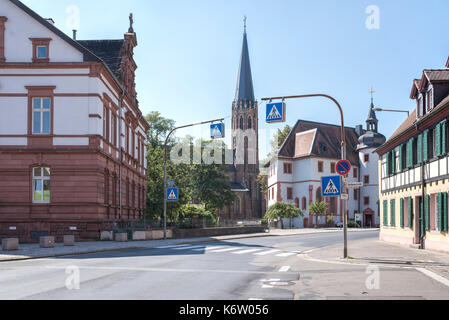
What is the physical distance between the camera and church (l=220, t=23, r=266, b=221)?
106 metres

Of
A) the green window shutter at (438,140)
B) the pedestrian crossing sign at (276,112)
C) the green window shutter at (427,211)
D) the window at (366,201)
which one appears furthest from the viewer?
the window at (366,201)

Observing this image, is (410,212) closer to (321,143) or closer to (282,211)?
(282,211)

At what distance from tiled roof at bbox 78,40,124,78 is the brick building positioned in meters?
7.74

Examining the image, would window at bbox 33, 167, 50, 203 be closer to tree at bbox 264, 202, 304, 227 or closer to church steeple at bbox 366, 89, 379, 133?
tree at bbox 264, 202, 304, 227

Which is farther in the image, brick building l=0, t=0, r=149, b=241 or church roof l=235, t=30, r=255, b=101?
church roof l=235, t=30, r=255, b=101

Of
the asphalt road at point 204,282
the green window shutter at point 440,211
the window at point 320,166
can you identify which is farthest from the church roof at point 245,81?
the asphalt road at point 204,282

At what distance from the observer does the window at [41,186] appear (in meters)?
28.7

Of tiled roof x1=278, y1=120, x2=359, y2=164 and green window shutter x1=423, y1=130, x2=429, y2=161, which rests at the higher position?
tiled roof x1=278, y1=120, x2=359, y2=164

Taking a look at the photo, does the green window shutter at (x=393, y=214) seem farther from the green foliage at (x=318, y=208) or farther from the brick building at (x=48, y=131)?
the green foliage at (x=318, y=208)

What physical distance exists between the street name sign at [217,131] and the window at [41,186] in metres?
9.69

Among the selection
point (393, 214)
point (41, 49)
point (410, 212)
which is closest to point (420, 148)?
point (410, 212)

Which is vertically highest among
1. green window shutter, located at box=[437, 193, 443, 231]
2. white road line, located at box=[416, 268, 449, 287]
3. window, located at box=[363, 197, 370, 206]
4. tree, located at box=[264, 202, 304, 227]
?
green window shutter, located at box=[437, 193, 443, 231]

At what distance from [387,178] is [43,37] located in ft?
72.0

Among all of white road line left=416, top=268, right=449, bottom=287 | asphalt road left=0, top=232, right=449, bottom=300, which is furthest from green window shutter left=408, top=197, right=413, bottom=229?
white road line left=416, top=268, right=449, bottom=287
